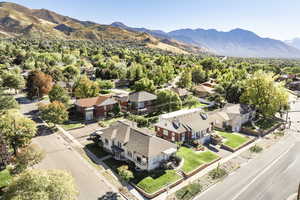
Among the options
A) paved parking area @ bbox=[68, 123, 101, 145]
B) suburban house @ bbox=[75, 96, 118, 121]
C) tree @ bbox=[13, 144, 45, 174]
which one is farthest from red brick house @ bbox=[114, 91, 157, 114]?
tree @ bbox=[13, 144, 45, 174]

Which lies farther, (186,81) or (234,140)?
(186,81)

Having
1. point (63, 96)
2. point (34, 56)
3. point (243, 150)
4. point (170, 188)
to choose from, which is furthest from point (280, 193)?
point (34, 56)

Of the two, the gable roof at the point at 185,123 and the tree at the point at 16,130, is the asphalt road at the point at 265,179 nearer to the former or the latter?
the gable roof at the point at 185,123

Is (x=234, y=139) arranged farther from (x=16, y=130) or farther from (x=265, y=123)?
(x=16, y=130)

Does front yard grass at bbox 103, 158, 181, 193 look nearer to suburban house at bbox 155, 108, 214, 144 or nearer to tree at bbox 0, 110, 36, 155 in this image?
suburban house at bbox 155, 108, 214, 144

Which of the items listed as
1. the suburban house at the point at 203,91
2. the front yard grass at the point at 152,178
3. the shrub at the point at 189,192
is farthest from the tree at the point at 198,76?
the shrub at the point at 189,192

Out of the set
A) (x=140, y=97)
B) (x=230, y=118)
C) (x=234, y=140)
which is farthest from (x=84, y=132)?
(x=230, y=118)
